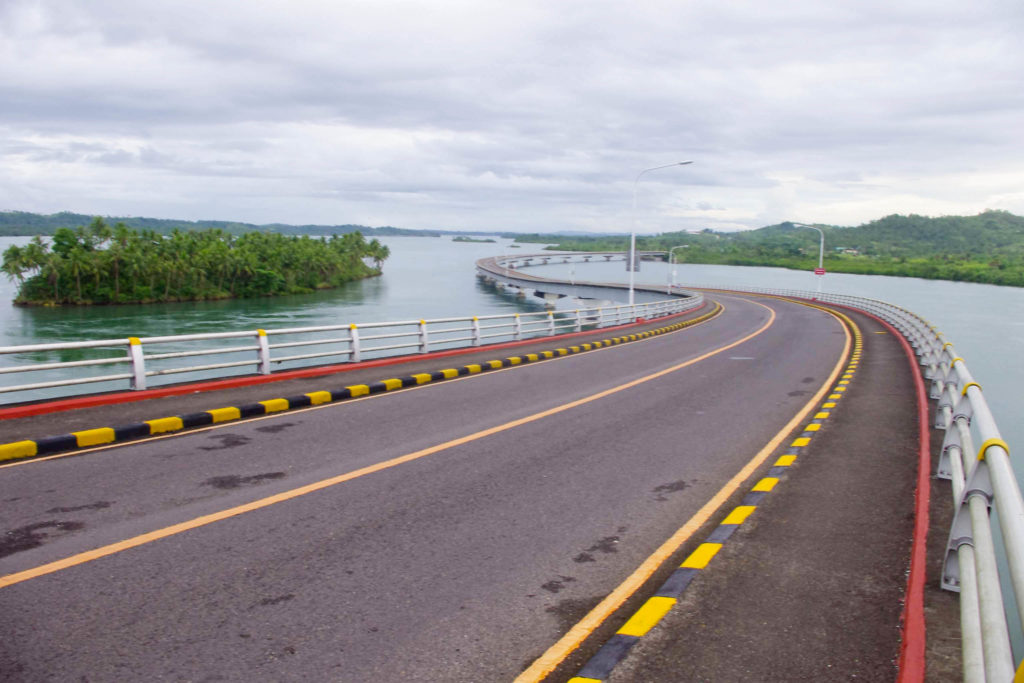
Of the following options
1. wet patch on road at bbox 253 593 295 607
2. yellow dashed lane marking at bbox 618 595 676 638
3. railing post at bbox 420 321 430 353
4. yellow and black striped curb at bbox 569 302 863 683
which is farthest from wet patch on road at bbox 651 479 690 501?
railing post at bbox 420 321 430 353

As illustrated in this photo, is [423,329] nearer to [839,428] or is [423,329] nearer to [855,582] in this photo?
[839,428]

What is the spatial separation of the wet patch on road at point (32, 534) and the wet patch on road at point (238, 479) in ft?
4.50

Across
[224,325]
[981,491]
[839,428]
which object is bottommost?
[224,325]

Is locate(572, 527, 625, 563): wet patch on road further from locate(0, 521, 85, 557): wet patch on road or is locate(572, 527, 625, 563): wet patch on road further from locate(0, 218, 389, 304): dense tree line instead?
locate(0, 218, 389, 304): dense tree line

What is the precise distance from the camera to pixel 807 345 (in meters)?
25.8

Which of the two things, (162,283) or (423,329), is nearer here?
(423,329)

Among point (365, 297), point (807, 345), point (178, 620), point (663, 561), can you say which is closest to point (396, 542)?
point (178, 620)

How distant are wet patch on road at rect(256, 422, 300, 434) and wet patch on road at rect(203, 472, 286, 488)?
2.17 m

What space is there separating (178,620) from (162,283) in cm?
9869

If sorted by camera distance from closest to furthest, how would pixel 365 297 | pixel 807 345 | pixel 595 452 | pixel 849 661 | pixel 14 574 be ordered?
1. pixel 849 661
2. pixel 14 574
3. pixel 595 452
4. pixel 807 345
5. pixel 365 297

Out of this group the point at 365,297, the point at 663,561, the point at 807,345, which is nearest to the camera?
the point at 663,561

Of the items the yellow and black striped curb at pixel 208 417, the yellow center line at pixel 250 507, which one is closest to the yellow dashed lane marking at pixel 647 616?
the yellow center line at pixel 250 507

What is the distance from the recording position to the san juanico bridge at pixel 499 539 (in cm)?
399

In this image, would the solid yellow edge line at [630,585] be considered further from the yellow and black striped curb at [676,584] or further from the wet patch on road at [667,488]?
the wet patch on road at [667,488]
